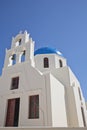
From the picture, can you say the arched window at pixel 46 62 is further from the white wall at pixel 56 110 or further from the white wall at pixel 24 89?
the white wall at pixel 56 110

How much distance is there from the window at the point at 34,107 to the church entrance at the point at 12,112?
1653 millimetres

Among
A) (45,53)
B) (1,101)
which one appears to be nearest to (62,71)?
(45,53)

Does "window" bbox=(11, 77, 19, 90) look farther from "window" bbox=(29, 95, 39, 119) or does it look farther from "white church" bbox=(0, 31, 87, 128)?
"window" bbox=(29, 95, 39, 119)

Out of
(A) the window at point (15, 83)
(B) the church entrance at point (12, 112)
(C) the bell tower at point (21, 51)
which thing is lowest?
(B) the church entrance at point (12, 112)

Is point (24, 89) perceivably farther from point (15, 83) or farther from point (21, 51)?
point (21, 51)

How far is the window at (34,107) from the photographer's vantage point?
31.6 feet

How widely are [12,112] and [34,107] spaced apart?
2.13m

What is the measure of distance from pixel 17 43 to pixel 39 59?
163 inches

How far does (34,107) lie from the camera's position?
32.7 feet

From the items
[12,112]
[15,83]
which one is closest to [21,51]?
[15,83]

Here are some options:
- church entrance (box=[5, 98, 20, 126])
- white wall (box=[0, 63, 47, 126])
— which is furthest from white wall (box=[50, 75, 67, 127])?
church entrance (box=[5, 98, 20, 126])

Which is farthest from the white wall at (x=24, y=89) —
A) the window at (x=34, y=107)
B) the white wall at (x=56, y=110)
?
the white wall at (x=56, y=110)

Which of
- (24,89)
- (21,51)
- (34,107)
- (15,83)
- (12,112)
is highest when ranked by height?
(21,51)

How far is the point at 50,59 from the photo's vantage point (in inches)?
705
